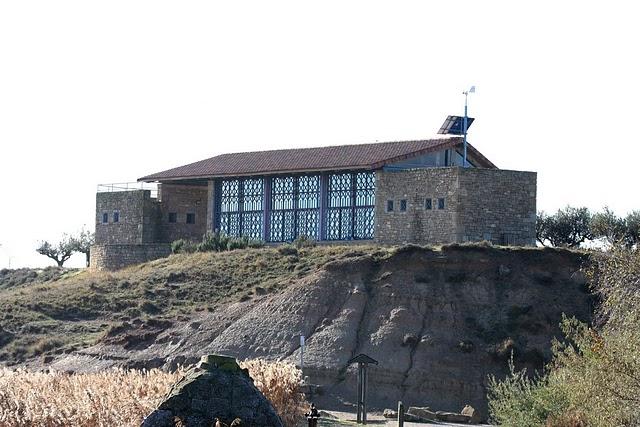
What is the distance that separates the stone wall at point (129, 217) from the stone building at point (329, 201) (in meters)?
0.05

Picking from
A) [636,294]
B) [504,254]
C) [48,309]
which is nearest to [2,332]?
[48,309]

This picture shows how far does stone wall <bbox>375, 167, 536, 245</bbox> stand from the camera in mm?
63875

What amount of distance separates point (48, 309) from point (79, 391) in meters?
37.6

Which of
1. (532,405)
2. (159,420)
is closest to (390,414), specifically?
(532,405)

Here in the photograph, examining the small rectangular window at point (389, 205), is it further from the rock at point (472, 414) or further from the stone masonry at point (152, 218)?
the rock at point (472, 414)

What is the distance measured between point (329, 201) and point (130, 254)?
1253cm

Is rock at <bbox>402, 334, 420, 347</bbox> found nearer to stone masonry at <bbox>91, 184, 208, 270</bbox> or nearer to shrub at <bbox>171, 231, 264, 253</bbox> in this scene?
shrub at <bbox>171, 231, 264, 253</bbox>

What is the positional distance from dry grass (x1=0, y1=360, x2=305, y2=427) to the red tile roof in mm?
31960

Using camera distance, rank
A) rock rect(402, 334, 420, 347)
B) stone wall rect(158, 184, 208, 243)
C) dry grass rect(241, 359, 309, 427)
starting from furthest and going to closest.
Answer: stone wall rect(158, 184, 208, 243)
rock rect(402, 334, 420, 347)
dry grass rect(241, 359, 309, 427)

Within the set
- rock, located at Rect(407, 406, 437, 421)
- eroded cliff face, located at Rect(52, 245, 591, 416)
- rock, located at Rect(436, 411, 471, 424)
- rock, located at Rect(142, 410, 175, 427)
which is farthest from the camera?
eroded cliff face, located at Rect(52, 245, 591, 416)

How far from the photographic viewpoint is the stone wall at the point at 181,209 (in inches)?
3118

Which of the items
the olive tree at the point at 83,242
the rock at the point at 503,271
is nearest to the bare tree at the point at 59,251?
the olive tree at the point at 83,242

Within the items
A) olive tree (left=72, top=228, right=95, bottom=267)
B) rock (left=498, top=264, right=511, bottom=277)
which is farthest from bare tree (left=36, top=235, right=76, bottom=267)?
rock (left=498, top=264, right=511, bottom=277)

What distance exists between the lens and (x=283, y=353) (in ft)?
183
